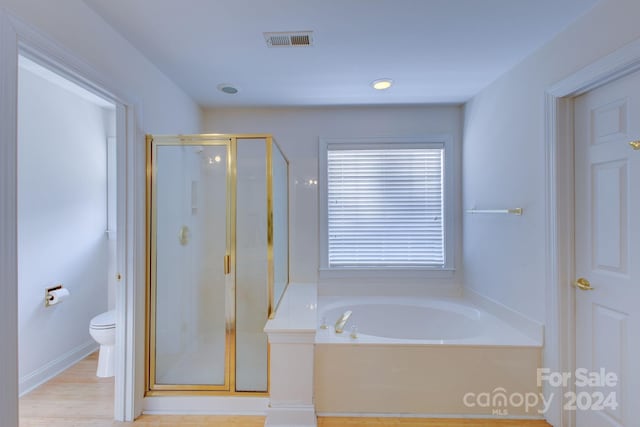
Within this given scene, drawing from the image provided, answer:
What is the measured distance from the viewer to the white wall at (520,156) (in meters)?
1.52

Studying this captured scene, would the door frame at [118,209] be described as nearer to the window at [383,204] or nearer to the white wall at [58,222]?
the white wall at [58,222]

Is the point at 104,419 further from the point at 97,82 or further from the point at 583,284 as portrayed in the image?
the point at 583,284

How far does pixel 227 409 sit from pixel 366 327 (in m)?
1.34

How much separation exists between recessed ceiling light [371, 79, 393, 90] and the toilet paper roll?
120 inches

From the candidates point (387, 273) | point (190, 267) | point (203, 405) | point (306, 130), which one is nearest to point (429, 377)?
point (387, 273)

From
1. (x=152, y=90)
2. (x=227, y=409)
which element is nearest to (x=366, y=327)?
(x=227, y=409)

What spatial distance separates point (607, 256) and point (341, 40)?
1.87 metres

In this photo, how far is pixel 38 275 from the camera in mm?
2332

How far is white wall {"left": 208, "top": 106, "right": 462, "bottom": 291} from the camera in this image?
9.68 feet

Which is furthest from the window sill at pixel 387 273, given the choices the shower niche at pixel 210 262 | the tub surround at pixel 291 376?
the tub surround at pixel 291 376

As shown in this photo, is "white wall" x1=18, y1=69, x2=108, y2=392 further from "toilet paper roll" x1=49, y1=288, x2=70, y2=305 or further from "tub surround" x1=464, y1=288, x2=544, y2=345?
"tub surround" x1=464, y1=288, x2=544, y2=345

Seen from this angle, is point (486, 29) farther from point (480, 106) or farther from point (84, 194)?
point (84, 194)

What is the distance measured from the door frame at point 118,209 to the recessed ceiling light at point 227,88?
0.76 meters

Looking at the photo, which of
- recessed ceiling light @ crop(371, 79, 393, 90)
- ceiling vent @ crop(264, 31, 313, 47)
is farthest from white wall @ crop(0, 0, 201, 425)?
recessed ceiling light @ crop(371, 79, 393, 90)
